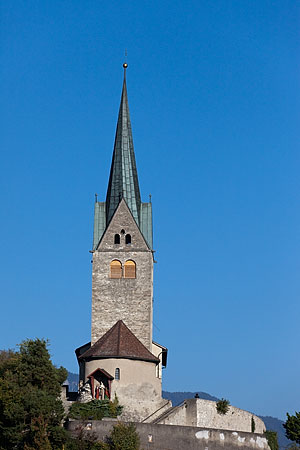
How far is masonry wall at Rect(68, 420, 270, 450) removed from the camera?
42625mm

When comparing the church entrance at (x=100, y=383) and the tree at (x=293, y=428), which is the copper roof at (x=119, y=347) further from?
the tree at (x=293, y=428)

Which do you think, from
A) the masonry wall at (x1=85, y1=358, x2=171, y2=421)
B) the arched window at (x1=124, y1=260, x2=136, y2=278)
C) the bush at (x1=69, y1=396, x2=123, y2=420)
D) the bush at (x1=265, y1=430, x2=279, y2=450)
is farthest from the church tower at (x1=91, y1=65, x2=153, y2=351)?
the bush at (x1=265, y1=430, x2=279, y2=450)

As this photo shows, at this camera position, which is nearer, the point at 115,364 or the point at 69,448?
the point at 69,448

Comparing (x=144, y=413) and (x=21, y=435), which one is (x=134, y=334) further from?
(x=21, y=435)

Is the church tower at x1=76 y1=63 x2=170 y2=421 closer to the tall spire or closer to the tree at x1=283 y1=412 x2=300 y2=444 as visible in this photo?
the tall spire

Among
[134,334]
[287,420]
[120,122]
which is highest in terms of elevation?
[120,122]

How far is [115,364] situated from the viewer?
2020 inches

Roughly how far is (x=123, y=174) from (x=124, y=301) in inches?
379

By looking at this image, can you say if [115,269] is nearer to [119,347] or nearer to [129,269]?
[129,269]

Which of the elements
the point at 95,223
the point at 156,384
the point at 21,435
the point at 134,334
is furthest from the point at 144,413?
the point at 95,223

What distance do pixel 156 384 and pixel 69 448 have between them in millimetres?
12431

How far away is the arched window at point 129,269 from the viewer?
5814cm

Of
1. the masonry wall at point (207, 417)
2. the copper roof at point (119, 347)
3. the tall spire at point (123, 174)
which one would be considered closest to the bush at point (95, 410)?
the masonry wall at point (207, 417)

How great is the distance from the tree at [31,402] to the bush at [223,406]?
11848mm
